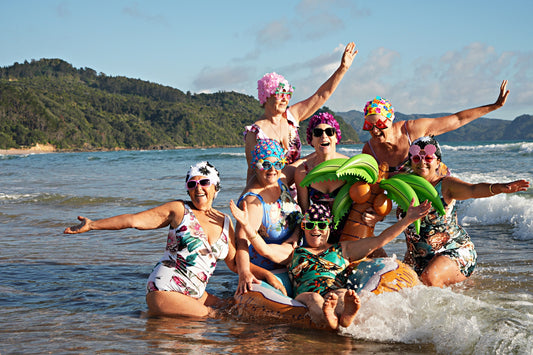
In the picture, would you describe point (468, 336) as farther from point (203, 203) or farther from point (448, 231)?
point (203, 203)

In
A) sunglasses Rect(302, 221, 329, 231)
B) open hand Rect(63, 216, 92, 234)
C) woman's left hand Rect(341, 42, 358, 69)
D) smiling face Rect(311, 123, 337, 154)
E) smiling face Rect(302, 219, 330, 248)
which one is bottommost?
smiling face Rect(302, 219, 330, 248)

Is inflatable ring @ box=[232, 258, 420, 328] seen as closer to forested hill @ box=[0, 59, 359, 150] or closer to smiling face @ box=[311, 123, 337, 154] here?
smiling face @ box=[311, 123, 337, 154]

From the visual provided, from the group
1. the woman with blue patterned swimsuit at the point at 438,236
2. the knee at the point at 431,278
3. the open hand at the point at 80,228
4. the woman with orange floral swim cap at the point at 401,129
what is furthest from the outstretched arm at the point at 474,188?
the open hand at the point at 80,228

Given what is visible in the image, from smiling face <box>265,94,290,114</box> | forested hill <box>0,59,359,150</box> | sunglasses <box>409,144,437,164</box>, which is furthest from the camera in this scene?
forested hill <box>0,59,359,150</box>

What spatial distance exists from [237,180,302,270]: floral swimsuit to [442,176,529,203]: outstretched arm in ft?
5.22

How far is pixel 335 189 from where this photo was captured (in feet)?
18.8

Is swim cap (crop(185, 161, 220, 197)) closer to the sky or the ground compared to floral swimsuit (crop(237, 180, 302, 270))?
closer to the sky

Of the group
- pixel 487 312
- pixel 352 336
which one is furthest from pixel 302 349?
pixel 487 312

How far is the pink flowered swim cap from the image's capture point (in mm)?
6480

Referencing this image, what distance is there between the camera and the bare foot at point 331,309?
14.3 ft

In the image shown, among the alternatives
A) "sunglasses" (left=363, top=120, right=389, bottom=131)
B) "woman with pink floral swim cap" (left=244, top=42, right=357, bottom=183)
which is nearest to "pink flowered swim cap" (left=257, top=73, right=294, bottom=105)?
"woman with pink floral swim cap" (left=244, top=42, right=357, bottom=183)

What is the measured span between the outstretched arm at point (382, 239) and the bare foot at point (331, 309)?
34.3 inches

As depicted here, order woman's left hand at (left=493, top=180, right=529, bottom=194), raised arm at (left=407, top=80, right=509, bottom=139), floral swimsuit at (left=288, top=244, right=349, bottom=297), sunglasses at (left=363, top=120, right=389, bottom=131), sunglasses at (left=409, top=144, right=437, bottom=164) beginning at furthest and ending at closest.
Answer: raised arm at (left=407, top=80, right=509, bottom=139)
sunglasses at (left=363, top=120, right=389, bottom=131)
sunglasses at (left=409, top=144, right=437, bottom=164)
floral swimsuit at (left=288, top=244, right=349, bottom=297)
woman's left hand at (left=493, top=180, right=529, bottom=194)

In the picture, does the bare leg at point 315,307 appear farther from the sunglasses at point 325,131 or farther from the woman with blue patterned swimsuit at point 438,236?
the sunglasses at point 325,131
